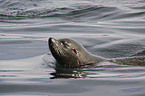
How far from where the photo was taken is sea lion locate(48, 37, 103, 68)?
6.25 metres

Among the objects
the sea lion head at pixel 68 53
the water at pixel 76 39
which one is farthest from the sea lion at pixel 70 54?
the water at pixel 76 39

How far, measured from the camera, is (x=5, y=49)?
8.26 meters

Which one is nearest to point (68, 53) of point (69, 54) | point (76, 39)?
point (69, 54)

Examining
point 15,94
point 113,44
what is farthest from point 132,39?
point 15,94

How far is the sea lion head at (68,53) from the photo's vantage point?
6250 mm

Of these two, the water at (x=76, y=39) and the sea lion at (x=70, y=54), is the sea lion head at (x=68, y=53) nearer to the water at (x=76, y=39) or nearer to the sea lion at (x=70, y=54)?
the sea lion at (x=70, y=54)

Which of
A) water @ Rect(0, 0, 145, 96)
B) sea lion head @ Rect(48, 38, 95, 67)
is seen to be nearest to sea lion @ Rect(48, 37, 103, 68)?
sea lion head @ Rect(48, 38, 95, 67)

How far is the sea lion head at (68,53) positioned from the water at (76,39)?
298mm

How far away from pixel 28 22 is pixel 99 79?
29.0 ft

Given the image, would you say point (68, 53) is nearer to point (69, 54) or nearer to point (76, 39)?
point (69, 54)

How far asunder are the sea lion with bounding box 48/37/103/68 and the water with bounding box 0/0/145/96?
293 millimetres

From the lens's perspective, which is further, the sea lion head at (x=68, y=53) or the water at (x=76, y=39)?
the sea lion head at (x=68, y=53)

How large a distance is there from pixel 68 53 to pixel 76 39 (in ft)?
10.8

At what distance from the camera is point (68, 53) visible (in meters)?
6.40
